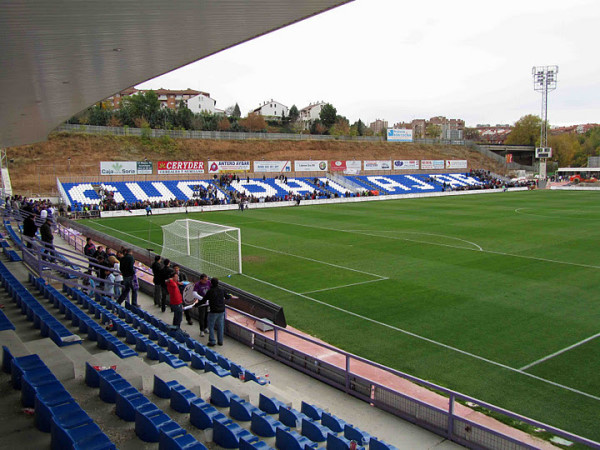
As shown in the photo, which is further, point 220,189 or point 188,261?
point 220,189

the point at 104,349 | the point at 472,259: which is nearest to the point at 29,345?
the point at 104,349

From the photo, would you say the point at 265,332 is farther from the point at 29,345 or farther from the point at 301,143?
the point at 301,143

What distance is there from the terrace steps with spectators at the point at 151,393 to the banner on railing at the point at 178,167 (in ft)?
144

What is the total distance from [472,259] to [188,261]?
12.1m

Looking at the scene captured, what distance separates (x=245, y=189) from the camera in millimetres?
52688

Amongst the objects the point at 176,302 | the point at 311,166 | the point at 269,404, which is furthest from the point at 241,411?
the point at 311,166

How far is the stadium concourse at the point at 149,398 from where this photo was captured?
4.60 m

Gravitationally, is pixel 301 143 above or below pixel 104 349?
above

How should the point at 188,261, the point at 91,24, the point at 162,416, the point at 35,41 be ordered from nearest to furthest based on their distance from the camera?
1. the point at 162,416
2. the point at 91,24
3. the point at 35,41
4. the point at 188,261

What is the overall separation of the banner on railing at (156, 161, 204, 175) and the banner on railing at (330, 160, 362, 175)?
18573mm

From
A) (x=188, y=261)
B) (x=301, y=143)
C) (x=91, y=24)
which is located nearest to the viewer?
(x=91, y=24)

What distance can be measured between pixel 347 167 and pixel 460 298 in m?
50.5

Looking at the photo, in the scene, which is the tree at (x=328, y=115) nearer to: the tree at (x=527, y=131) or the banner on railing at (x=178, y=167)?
the tree at (x=527, y=131)

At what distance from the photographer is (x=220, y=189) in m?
51.7
